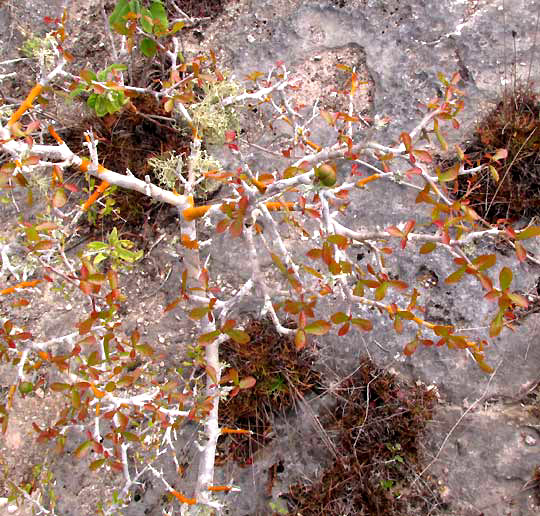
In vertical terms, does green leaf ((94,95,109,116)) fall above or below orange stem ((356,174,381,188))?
below

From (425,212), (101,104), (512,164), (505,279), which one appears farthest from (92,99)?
(512,164)

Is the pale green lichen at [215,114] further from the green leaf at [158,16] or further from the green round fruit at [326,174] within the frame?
the green round fruit at [326,174]

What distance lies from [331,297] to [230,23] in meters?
1.87

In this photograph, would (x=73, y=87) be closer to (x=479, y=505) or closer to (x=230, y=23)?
(x=230, y=23)

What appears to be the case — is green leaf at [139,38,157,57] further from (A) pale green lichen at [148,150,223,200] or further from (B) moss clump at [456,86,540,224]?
(B) moss clump at [456,86,540,224]

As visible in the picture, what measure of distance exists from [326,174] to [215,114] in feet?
5.42

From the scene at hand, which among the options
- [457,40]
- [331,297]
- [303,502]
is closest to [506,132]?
[457,40]

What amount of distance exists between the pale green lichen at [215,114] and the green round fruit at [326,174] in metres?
1.51

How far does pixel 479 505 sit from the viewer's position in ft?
7.64

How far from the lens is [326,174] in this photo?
47.6 inches

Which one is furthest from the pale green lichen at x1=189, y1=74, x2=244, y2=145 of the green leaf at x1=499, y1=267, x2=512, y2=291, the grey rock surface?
the green leaf at x1=499, y1=267, x2=512, y2=291

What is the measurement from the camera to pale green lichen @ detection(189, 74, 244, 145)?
2658mm

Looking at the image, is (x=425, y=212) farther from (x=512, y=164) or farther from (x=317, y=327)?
(x=317, y=327)

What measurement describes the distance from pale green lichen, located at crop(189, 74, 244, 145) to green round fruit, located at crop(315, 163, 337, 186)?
1.51 m
